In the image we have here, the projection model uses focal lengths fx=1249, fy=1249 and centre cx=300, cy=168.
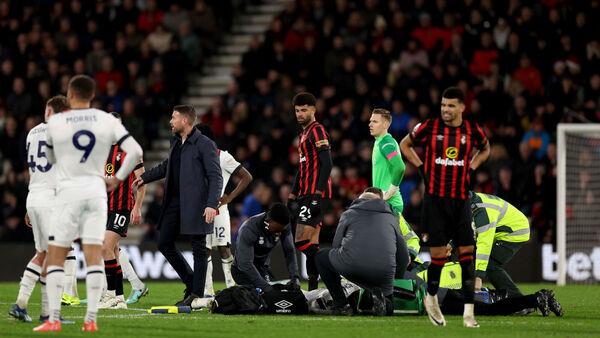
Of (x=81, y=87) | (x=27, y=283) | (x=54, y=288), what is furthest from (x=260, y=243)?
(x=81, y=87)

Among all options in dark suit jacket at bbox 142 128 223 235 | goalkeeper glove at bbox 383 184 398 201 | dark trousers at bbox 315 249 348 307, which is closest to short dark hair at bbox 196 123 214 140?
dark suit jacket at bbox 142 128 223 235

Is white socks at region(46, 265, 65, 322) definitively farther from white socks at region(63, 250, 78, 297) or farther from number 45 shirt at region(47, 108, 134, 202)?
white socks at region(63, 250, 78, 297)

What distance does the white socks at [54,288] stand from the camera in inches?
397

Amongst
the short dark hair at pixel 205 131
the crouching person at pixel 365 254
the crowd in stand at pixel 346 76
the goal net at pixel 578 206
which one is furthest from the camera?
the crowd in stand at pixel 346 76

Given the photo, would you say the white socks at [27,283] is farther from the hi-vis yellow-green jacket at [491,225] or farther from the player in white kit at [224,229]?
the hi-vis yellow-green jacket at [491,225]

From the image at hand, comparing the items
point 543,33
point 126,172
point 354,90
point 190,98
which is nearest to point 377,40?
point 354,90

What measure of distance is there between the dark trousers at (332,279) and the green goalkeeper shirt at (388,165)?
80.9 inches

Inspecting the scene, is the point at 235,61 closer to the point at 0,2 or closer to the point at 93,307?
→ the point at 0,2

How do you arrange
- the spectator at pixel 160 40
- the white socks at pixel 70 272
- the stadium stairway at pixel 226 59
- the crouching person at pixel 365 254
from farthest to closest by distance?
the stadium stairway at pixel 226 59, the spectator at pixel 160 40, the white socks at pixel 70 272, the crouching person at pixel 365 254

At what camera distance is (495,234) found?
13617 mm

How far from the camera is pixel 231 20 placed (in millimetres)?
26656

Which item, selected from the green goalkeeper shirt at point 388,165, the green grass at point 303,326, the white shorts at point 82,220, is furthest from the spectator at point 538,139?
the white shorts at point 82,220

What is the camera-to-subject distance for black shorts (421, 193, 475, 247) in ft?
36.7

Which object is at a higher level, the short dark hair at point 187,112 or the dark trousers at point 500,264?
the short dark hair at point 187,112
